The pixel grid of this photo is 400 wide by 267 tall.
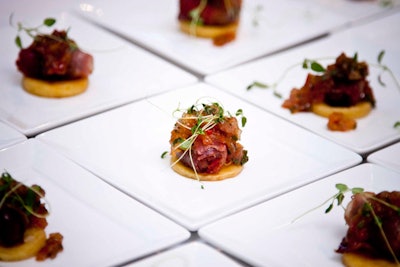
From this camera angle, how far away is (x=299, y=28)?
5520 mm

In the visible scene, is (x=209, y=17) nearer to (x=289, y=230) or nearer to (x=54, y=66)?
(x=54, y=66)

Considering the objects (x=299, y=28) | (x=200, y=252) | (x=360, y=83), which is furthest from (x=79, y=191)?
(x=299, y=28)

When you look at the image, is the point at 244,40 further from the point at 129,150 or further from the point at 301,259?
the point at 301,259

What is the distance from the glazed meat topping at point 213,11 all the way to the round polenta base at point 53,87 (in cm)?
111

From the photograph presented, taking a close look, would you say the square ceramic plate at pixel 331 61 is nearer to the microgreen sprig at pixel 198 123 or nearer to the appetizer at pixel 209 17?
the appetizer at pixel 209 17

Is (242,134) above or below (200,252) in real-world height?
above

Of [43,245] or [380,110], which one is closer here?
[43,245]

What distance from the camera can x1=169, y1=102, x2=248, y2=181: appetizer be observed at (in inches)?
149

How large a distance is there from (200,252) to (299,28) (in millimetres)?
2590

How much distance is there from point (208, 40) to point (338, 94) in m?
1.12

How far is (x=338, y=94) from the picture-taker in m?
4.50

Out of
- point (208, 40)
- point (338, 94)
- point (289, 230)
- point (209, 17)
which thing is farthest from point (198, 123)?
point (209, 17)

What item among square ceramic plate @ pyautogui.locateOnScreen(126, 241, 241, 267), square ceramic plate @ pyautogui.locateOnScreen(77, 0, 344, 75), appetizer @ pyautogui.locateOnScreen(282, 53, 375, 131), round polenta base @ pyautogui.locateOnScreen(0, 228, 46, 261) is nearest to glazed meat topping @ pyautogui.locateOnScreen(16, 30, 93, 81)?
square ceramic plate @ pyautogui.locateOnScreen(77, 0, 344, 75)

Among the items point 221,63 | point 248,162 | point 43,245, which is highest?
point 221,63
